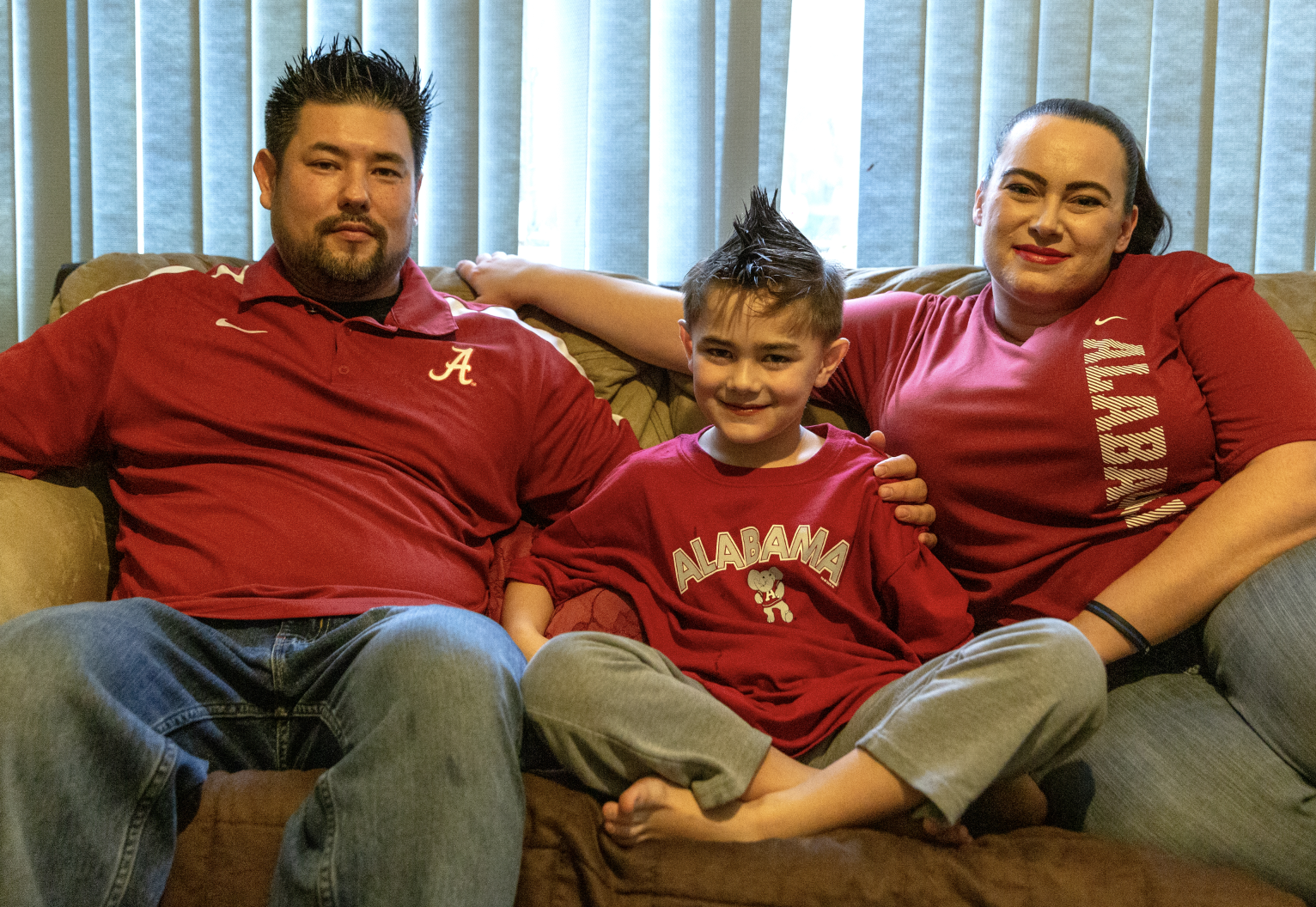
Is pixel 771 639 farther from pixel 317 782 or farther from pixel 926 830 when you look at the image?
pixel 317 782

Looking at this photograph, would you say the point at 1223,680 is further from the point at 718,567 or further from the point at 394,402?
the point at 394,402

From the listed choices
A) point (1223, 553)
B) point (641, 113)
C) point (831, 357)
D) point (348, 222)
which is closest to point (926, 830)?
point (1223, 553)

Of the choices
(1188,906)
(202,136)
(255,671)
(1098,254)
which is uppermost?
(202,136)

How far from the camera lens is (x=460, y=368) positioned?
5.02ft

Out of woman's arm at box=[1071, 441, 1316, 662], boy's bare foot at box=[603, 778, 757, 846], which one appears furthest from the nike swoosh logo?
woman's arm at box=[1071, 441, 1316, 662]

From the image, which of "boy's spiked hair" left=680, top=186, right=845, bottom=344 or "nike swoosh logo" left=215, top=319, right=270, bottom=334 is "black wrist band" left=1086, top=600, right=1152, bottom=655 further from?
"nike swoosh logo" left=215, top=319, right=270, bottom=334

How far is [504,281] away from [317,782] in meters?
0.96

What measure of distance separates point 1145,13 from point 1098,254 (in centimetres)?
116

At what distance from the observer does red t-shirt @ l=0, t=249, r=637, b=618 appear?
1.35 m

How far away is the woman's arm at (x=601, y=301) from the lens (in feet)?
5.46

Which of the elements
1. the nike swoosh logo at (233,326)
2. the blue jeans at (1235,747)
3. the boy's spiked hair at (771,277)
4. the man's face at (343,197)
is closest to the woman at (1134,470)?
the blue jeans at (1235,747)

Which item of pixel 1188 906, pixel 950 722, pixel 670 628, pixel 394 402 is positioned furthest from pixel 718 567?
pixel 1188 906

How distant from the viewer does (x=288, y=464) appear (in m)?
1.41

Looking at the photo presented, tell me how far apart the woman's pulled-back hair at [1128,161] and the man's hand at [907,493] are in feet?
1.58
